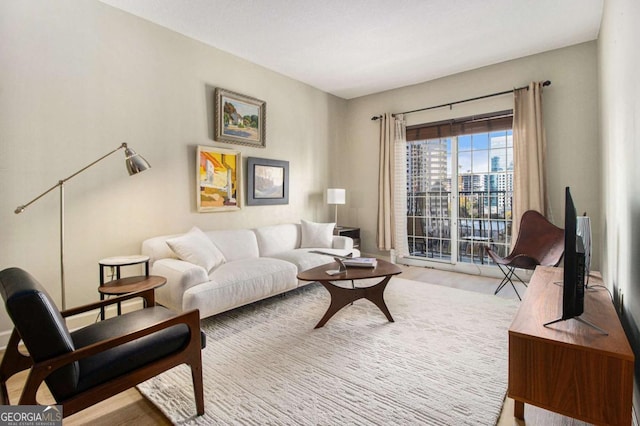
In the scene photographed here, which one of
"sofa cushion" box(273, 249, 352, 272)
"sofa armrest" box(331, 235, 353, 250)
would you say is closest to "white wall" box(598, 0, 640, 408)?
"sofa cushion" box(273, 249, 352, 272)

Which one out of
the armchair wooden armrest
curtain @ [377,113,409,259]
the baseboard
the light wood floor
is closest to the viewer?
the armchair wooden armrest

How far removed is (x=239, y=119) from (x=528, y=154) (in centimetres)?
371

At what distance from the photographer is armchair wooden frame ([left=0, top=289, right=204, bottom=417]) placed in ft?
4.04

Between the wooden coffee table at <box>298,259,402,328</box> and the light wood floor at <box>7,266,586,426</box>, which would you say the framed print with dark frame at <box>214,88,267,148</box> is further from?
the light wood floor at <box>7,266,586,426</box>

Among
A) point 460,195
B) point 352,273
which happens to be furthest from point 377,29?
point 460,195

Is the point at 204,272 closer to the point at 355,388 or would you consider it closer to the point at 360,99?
the point at 355,388

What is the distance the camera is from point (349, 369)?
2.11 metres

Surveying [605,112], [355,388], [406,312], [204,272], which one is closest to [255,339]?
[204,272]

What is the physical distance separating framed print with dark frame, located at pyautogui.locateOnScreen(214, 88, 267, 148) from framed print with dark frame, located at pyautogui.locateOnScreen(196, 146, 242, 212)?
8.3 inches

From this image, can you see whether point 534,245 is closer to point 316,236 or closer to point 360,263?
point 360,263

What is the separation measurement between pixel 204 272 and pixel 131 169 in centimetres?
104

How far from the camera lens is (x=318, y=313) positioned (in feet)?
10.3

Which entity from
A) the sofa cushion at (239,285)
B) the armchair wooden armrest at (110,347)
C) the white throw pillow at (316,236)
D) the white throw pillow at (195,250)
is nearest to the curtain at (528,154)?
the white throw pillow at (316,236)

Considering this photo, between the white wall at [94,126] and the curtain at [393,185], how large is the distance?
7.91ft
